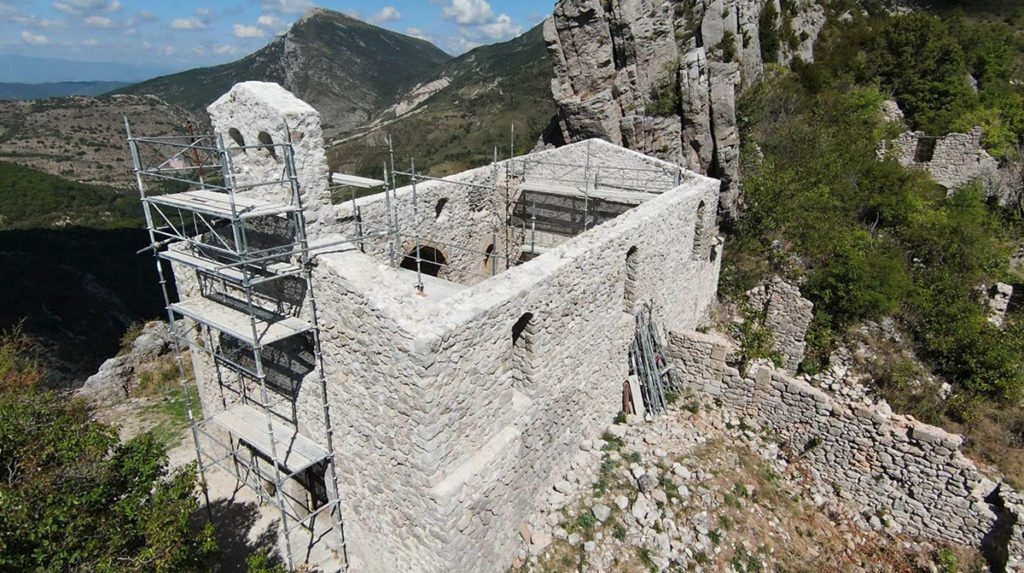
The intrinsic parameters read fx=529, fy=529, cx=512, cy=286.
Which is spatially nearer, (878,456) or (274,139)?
(274,139)

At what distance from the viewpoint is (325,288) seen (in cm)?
704

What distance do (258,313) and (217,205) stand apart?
1.64 meters

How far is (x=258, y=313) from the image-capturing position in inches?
303

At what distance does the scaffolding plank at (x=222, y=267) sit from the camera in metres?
6.91

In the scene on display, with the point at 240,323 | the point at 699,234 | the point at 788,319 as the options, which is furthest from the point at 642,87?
the point at 240,323

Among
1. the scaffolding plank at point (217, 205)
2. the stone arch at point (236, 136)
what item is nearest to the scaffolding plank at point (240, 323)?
the scaffolding plank at point (217, 205)

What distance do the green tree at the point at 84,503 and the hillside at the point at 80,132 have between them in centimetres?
5575

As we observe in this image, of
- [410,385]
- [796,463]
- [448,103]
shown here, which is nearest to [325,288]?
[410,385]

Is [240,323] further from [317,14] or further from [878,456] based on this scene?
[317,14]

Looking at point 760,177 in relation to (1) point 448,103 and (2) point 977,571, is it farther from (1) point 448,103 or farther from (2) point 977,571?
(1) point 448,103

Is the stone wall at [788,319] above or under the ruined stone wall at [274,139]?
under

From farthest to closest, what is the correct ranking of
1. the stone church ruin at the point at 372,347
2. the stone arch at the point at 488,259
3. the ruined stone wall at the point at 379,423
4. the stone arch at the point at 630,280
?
the stone arch at the point at 488,259 → the stone arch at the point at 630,280 → the stone church ruin at the point at 372,347 → the ruined stone wall at the point at 379,423

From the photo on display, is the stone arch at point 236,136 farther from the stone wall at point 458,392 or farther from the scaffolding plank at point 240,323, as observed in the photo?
the stone wall at point 458,392

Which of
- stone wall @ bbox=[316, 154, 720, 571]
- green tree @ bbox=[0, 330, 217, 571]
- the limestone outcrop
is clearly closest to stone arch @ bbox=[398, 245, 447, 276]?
stone wall @ bbox=[316, 154, 720, 571]
